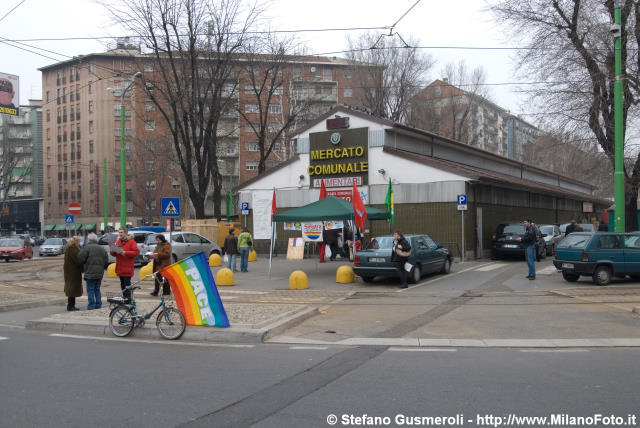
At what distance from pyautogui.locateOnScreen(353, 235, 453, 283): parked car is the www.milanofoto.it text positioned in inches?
444

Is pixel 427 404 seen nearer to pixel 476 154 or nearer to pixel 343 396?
pixel 343 396

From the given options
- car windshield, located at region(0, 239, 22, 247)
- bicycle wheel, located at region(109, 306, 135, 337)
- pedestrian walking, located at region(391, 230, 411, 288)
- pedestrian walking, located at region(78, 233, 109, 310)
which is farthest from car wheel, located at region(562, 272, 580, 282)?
car windshield, located at region(0, 239, 22, 247)

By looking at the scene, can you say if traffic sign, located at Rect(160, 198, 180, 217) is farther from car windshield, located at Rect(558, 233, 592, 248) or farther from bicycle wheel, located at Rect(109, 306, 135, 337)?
car windshield, located at Rect(558, 233, 592, 248)

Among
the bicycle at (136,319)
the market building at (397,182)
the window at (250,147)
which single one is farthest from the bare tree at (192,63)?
the window at (250,147)

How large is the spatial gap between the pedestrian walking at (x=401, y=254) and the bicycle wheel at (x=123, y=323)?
828 cm

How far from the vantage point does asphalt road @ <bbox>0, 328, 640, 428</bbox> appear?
5.11 m

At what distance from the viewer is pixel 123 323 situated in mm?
9398

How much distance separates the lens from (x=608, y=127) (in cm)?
2264

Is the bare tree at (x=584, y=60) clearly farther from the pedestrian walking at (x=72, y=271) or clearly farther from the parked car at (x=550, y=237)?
the pedestrian walking at (x=72, y=271)

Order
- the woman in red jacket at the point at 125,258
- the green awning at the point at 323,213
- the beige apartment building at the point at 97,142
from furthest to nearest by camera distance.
Result: 1. the beige apartment building at the point at 97,142
2. the green awning at the point at 323,213
3. the woman in red jacket at the point at 125,258

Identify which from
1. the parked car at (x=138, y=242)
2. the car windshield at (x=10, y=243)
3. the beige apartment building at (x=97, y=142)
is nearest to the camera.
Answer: the parked car at (x=138, y=242)

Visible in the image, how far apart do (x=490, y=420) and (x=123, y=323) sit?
21.9 feet

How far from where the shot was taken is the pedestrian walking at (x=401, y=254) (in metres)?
15.6

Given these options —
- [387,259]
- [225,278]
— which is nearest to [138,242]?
[225,278]
